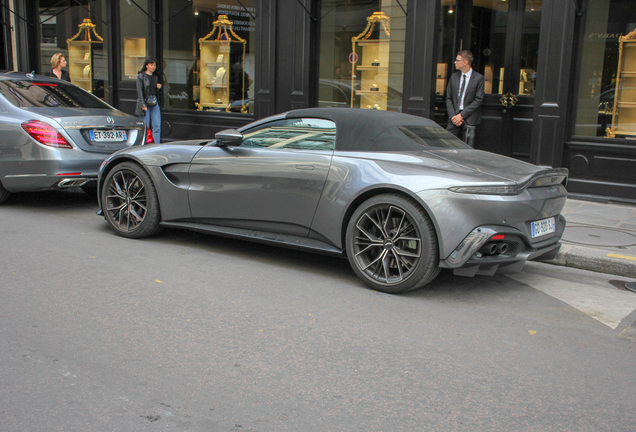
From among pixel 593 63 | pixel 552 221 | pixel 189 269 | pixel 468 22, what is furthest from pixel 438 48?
pixel 189 269

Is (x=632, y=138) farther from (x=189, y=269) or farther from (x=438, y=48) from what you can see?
(x=189, y=269)

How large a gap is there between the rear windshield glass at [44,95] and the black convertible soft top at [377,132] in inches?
151

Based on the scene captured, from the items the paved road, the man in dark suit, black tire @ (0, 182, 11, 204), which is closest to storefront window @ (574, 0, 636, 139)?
the man in dark suit

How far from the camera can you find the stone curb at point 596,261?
5.42 meters

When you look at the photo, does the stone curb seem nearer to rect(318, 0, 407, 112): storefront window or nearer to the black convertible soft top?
the black convertible soft top

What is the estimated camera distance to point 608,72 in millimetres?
8742

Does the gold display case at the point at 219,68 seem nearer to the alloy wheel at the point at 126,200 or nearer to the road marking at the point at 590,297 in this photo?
the alloy wheel at the point at 126,200

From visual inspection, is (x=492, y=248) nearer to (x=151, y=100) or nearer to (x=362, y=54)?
(x=362, y=54)

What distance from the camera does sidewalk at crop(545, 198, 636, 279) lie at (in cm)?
552

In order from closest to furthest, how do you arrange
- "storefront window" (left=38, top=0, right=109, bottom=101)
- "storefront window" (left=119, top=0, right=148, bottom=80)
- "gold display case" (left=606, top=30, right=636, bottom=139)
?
"gold display case" (left=606, top=30, right=636, bottom=139) < "storefront window" (left=119, top=0, right=148, bottom=80) < "storefront window" (left=38, top=0, right=109, bottom=101)

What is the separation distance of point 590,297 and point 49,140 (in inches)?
229

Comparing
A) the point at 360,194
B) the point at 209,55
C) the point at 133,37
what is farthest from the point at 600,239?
the point at 133,37

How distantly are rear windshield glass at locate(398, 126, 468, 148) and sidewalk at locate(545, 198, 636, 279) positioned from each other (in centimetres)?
151

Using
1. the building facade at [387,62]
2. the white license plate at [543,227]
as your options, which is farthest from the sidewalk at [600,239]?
→ the white license plate at [543,227]
